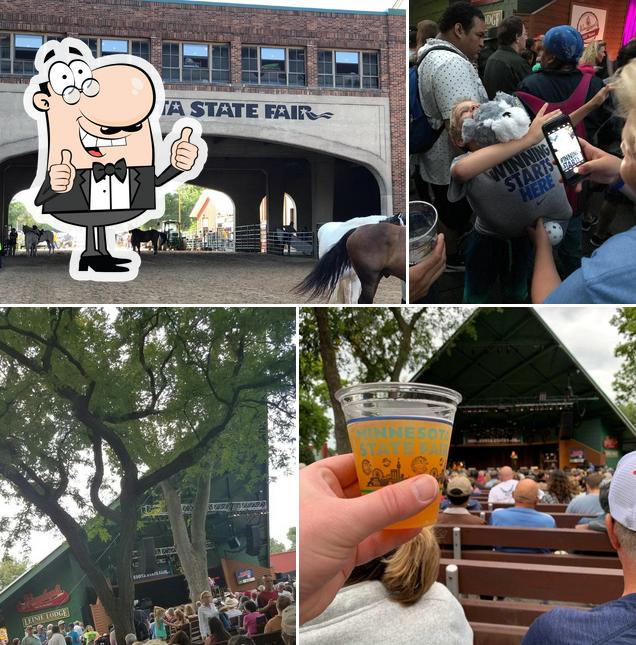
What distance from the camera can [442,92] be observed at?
10.2ft

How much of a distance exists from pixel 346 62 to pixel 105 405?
2.45 meters

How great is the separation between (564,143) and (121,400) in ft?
9.73

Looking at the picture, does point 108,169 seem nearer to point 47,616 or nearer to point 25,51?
point 25,51

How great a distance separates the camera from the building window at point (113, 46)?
11.3 feet

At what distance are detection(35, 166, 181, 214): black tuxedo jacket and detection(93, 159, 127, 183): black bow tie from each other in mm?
36

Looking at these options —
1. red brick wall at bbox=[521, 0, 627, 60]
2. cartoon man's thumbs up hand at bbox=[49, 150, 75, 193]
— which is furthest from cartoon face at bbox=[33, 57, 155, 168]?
red brick wall at bbox=[521, 0, 627, 60]

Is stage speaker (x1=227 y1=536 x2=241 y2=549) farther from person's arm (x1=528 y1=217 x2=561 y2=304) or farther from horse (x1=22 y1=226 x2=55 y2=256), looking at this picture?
person's arm (x1=528 y1=217 x2=561 y2=304)

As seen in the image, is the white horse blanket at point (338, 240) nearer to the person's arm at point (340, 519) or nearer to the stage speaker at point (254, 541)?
the stage speaker at point (254, 541)

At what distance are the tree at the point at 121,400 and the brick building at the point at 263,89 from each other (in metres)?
0.97

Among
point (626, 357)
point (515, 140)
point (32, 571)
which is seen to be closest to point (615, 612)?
point (515, 140)

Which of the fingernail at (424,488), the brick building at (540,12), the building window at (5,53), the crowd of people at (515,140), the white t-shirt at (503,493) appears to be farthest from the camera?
the white t-shirt at (503,493)

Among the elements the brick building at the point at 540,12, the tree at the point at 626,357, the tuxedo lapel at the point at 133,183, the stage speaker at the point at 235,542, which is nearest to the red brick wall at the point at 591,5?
the brick building at the point at 540,12

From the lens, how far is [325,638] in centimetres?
151

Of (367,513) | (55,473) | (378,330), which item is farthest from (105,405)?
(367,513)
